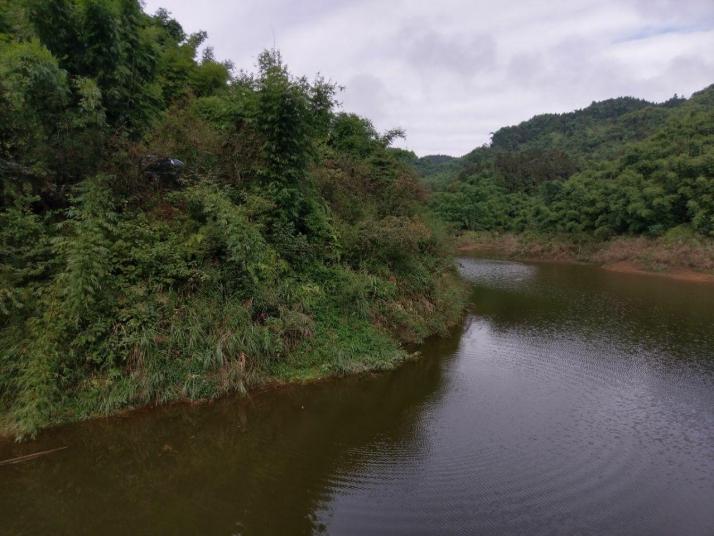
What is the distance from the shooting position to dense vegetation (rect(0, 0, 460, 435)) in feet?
28.1

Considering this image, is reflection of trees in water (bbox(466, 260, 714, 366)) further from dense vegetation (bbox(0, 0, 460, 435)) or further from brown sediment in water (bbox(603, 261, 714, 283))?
dense vegetation (bbox(0, 0, 460, 435))

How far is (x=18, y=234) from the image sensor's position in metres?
8.80

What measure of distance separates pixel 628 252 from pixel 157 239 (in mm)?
39771

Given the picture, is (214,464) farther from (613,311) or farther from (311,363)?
(613,311)

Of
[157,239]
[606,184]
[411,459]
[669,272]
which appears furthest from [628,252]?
[157,239]

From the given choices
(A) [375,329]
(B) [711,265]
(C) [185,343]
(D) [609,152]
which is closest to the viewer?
(C) [185,343]

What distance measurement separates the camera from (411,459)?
788 centimetres

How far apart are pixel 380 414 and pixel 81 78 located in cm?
1031

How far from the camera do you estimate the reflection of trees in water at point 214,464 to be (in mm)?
6051

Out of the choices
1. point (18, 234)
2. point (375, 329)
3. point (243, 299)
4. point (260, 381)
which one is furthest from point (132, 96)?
point (375, 329)

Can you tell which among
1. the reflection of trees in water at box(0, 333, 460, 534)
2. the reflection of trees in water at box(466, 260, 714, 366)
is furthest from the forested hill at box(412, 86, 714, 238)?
the reflection of trees in water at box(0, 333, 460, 534)

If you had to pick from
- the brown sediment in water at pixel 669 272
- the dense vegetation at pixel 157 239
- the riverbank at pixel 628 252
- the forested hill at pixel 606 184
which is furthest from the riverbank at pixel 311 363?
the riverbank at pixel 628 252

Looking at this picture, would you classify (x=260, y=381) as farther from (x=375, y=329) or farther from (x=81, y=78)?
(x=81, y=78)

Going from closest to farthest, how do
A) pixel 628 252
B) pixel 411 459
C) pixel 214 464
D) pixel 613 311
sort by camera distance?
pixel 214 464, pixel 411 459, pixel 613 311, pixel 628 252
